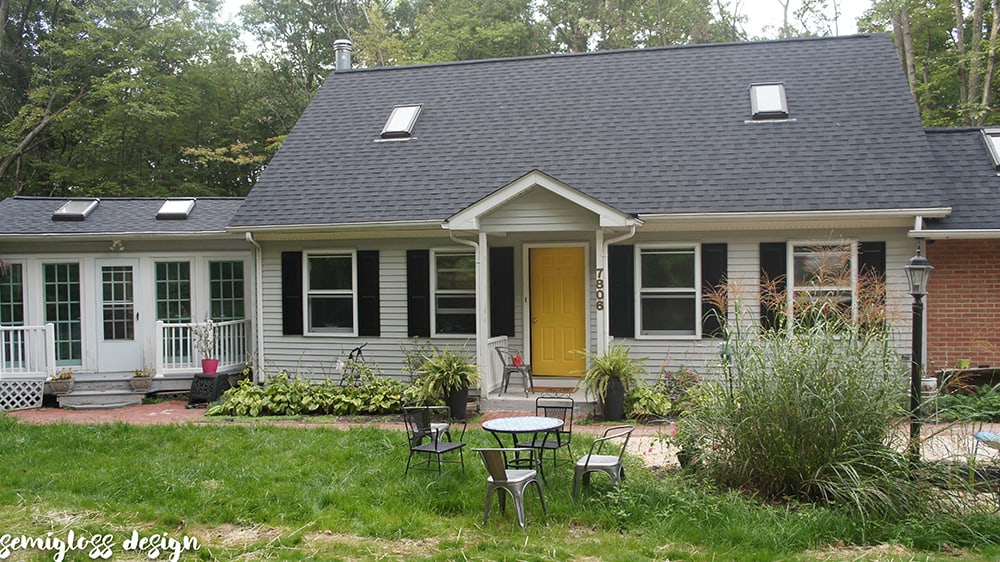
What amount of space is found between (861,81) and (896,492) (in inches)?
334

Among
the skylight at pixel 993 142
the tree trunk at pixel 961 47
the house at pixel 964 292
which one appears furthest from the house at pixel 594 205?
the tree trunk at pixel 961 47

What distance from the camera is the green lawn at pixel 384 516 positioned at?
4941 mm

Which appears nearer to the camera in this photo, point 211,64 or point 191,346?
point 191,346

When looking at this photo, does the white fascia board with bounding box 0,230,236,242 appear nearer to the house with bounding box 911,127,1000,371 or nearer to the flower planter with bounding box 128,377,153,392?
the flower planter with bounding box 128,377,153,392

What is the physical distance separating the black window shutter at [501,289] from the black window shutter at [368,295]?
1795 millimetres

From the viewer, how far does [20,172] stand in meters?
22.7

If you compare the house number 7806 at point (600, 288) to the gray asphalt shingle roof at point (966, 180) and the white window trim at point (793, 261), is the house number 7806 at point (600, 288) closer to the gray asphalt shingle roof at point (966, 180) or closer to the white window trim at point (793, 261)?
the white window trim at point (793, 261)

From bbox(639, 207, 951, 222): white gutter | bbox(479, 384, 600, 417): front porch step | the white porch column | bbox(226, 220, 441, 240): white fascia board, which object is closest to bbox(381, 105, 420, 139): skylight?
bbox(226, 220, 441, 240): white fascia board

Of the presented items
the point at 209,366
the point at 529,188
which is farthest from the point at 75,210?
the point at 529,188

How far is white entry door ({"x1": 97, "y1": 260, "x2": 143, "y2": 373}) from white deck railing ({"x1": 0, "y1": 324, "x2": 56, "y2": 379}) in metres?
0.82

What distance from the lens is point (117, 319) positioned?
1242 centimetres

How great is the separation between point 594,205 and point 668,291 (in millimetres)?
1951

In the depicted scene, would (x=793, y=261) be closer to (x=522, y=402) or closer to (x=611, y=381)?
(x=611, y=381)

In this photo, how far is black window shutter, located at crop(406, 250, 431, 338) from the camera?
1129 centimetres
